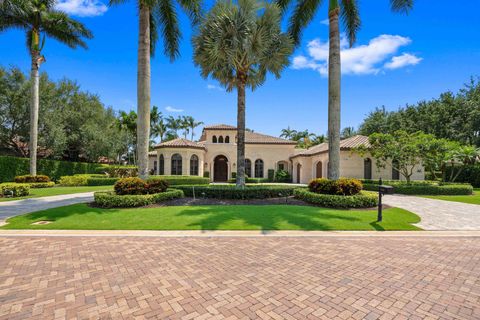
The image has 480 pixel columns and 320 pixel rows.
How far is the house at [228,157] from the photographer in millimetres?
28156

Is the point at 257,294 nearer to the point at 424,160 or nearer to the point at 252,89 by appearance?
the point at 252,89

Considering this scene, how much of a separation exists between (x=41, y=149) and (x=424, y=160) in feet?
132

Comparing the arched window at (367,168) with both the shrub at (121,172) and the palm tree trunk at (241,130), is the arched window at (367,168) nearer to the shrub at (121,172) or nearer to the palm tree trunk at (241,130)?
the palm tree trunk at (241,130)

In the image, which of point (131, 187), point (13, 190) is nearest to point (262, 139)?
point (131, 187)

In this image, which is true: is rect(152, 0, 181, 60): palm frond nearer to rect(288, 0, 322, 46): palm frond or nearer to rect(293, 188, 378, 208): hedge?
rect(288, 0, 322, 46): palm frond

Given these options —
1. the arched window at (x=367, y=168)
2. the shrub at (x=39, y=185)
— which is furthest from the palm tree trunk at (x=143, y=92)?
the arched window at (x=367, y=168)

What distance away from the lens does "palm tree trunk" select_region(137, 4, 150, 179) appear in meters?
12.3

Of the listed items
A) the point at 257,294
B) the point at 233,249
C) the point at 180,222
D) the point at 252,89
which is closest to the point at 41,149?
the point at 252,89

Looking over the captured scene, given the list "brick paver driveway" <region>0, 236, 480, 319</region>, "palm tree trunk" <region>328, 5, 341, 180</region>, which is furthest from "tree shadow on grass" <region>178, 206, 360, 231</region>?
"palm tree trunk" <region>328, 5, 341, 180</region>

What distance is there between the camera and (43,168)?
24625mm

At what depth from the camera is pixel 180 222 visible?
8.12 meters

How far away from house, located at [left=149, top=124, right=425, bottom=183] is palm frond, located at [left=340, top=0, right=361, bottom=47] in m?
13.1

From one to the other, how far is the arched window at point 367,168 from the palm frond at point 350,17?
1318 centimetres

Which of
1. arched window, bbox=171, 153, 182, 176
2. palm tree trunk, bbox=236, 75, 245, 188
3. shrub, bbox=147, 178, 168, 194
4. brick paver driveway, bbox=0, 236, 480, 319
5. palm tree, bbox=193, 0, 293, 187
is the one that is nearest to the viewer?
brick paver driveway, bbox=0, 236, 480, 319
